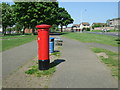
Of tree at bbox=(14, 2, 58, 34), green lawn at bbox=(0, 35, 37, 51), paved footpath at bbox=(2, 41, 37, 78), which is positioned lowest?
paved footpath at bbox=(2, 41, 37, 78)

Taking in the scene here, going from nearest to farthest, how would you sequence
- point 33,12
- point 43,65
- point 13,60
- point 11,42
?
point 43,65
point 13,60
point 11,42
point 33,12

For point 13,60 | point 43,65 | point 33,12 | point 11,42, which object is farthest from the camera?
Result: point 33,12

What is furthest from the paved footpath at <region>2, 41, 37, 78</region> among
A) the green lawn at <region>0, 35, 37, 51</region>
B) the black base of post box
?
the green lawn at <region>0, 35, 37, 51</region>

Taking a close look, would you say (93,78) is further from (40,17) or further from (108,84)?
(40,17)

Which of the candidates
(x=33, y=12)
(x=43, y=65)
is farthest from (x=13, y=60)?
(x=33, y=12)

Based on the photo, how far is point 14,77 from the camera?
4836 millimetres

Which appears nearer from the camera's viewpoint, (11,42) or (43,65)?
(43,65)

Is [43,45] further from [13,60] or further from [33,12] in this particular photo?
[33,12]

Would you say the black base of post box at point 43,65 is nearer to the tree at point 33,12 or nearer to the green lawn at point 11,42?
the green lawn at point 11,42

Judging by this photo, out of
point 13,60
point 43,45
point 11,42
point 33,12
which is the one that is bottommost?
point 13,60

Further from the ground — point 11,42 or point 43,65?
point 11,42

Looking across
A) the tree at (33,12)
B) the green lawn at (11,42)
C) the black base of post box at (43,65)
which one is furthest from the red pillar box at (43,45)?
the tree at (33,12)

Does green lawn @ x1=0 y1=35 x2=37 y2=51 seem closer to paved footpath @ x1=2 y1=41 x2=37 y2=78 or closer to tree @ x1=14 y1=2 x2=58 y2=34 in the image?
paved footpath @ x1=2 y1=41 x2=37 y2=78

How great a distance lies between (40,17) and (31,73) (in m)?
30.1
